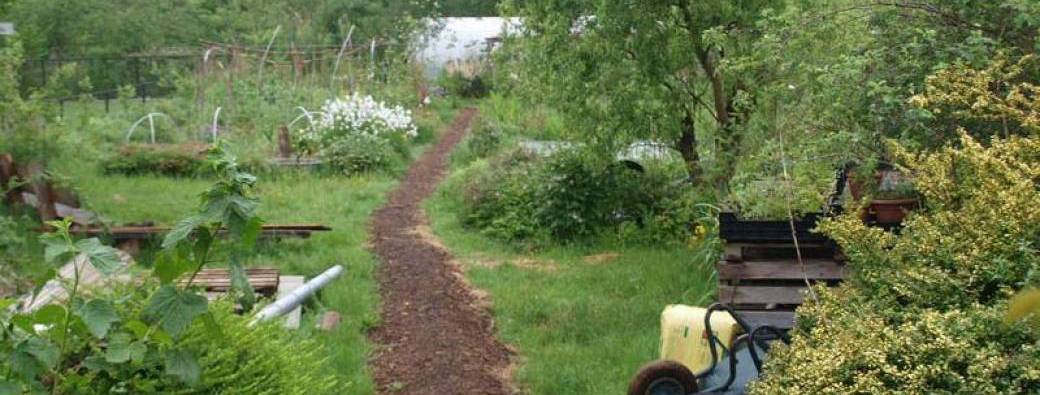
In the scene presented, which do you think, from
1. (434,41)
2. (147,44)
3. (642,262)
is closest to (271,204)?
(642,262)

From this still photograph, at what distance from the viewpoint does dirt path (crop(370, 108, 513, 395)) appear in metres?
6.88

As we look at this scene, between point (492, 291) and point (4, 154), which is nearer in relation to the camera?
point (492, 291)

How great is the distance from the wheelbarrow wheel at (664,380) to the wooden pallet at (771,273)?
1.04 m

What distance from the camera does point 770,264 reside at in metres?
6.34

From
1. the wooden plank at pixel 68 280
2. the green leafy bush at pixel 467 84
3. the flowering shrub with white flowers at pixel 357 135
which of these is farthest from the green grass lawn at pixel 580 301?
the green leafy bush at pixel 467 84

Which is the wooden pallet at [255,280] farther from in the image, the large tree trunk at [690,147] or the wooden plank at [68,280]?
the large tree trunk at [690,147]

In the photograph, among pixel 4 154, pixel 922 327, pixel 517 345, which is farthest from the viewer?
pixel 4 154

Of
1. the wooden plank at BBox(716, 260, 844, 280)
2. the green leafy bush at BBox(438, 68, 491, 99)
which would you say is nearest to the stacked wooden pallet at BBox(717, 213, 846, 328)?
the wooden plank at BBox(716, 260, 844, 280)

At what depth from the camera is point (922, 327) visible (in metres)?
3.56

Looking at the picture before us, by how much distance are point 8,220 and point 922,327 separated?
7971 millimetres

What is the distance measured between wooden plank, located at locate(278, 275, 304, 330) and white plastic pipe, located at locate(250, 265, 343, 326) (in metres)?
0.05

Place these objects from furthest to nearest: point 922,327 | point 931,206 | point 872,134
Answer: point 872,134, point 931,206, point 922,327

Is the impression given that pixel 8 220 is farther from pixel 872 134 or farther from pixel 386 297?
pixel 872 134

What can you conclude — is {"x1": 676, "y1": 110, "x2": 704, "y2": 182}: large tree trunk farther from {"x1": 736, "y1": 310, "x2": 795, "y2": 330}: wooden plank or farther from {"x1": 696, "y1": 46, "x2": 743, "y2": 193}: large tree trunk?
{"x1": 736, "y1": 310, "x2": 795, "y2": 330}: wooden plank
